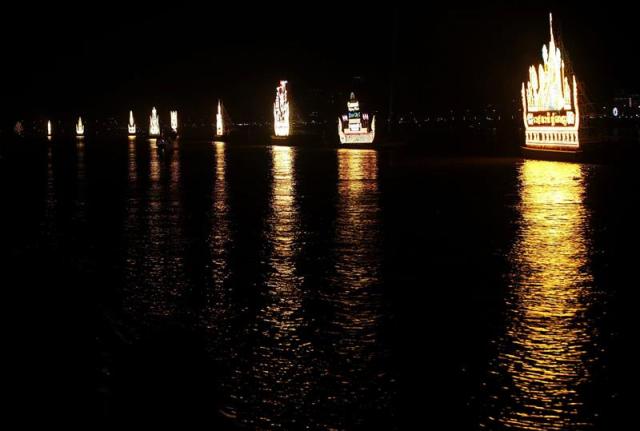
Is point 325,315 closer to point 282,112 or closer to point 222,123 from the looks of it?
point 282,112

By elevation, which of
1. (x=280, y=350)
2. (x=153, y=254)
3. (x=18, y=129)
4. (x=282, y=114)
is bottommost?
(x=280, y=350)

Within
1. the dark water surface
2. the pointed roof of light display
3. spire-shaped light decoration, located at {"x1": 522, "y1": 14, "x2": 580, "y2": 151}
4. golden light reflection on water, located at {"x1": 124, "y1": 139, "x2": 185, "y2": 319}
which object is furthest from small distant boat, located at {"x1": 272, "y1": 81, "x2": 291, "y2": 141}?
the dark water surface

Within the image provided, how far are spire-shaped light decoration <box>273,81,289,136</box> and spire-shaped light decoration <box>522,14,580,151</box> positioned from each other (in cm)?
3391

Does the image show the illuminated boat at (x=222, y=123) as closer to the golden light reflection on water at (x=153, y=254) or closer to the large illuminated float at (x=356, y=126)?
the large illuminated float at (x=356, y=126)

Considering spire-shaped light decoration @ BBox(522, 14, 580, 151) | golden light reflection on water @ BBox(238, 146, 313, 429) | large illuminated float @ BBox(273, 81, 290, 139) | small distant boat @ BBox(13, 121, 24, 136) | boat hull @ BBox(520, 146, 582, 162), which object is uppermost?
small distant boat @ BBox(13, 121, 24, 136)

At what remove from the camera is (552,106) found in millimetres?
41094

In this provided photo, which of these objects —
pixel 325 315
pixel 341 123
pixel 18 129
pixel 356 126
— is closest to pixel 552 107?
pixel 356 126

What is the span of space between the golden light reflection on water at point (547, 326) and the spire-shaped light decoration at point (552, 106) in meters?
23.6

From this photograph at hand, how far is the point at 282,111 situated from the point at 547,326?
2746 inches

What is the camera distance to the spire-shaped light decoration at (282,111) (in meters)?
76.6

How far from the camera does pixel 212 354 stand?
23.7ft

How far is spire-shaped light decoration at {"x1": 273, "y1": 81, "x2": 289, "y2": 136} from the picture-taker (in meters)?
76.6

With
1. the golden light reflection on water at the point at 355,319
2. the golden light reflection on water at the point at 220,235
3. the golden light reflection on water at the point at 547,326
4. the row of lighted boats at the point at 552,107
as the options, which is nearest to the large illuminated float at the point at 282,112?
the row of lighted boats at the point at 552,107

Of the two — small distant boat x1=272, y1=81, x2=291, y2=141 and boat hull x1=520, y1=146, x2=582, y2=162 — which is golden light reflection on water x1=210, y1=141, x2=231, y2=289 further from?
small distant boat x1=272, y1=81, x2=291, y2=141
